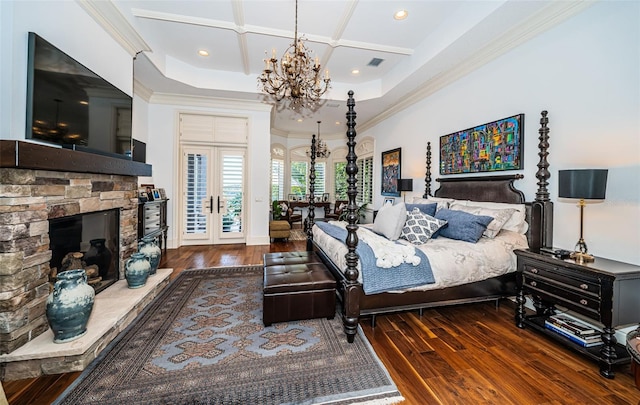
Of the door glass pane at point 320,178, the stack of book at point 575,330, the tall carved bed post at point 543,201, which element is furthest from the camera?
the door glass pane at point 320,178

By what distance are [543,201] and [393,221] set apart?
1523 mm

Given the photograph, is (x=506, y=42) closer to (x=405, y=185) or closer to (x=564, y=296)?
(x=405, y=185)

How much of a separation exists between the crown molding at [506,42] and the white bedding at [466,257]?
2234mm

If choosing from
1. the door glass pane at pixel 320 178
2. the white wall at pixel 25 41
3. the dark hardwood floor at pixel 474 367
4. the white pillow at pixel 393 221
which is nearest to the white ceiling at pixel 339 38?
the white wall at pixel 25 41

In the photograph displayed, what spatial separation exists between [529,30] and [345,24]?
2124 mm

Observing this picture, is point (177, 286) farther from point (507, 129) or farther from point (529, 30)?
point (529, 30)

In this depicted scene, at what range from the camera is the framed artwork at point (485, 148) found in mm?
3172

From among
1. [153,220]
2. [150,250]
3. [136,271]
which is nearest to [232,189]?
[153,220]

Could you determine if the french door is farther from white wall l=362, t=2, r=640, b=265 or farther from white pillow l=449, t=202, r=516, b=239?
white wall l=362, t=2, r=640, b=265

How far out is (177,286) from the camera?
3467 millimetres

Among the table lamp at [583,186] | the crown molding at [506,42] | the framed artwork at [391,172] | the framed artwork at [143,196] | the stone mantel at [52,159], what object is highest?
the crown molding at [506,42]

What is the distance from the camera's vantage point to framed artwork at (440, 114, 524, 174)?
3172 mm

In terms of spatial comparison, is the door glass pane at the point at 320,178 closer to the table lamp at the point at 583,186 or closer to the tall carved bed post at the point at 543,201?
the tall carved bed post at the point at 543,201

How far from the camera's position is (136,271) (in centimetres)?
290
